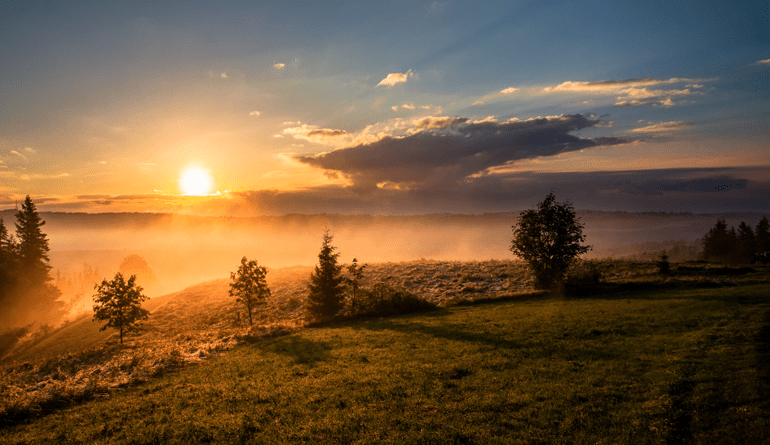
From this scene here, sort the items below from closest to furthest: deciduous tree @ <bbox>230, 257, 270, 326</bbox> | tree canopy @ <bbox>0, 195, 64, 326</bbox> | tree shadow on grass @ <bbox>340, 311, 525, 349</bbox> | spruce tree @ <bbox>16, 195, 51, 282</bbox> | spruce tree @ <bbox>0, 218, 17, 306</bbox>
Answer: tree shadow on grass @ <bbox>340, 311, 525, 349</bbox> < deciduous tree @ <bbox>230, 257, 270, 326</bbox> < spruce tree @ <bbox>0, 218, 17, 306</bbox> < tree canopy @ <bbox>0, 195, 64, 326</bbox> < spruce tree @ <bbox>16, 195, 51, 282</bbox>

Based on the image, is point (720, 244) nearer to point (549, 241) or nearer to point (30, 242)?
point (549, 241)

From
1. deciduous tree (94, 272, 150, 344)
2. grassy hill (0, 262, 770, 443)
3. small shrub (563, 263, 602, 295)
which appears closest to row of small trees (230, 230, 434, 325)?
grassy hill (0, 262, 770, 443)

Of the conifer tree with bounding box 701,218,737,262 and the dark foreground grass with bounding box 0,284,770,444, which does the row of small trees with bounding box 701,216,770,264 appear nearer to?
the conifer tree with bounding box 701,218,737,262

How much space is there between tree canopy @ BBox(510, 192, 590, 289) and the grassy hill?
39.2ft

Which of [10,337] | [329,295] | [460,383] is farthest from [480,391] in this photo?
[10,337]

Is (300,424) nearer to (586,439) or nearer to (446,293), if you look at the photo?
(586,439)

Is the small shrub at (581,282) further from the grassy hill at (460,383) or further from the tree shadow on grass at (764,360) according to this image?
the tree shadow on grass at (764,360)

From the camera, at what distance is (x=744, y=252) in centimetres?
9238

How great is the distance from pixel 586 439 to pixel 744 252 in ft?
402

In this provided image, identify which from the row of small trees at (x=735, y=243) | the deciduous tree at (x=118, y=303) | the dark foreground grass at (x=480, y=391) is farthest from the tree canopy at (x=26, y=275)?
the row of small trees at (x=735, y=243)

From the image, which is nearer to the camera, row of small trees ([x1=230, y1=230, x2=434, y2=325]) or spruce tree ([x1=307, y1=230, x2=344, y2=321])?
spruce tree ([x1=307, y1=230, x2=344, y2=321])

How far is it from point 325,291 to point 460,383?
26214 millimetres

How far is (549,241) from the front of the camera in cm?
4544

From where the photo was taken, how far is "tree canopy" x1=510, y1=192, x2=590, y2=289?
145 feet
